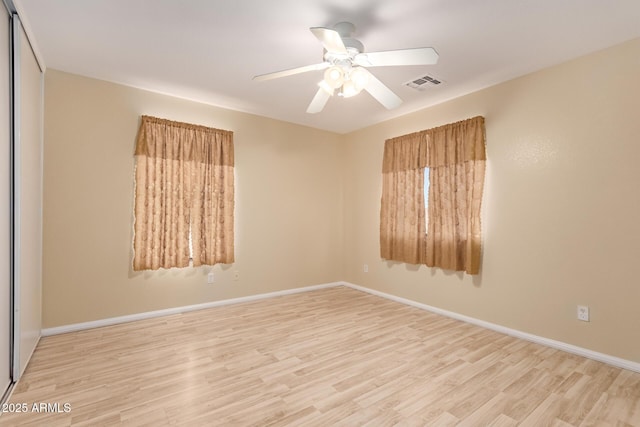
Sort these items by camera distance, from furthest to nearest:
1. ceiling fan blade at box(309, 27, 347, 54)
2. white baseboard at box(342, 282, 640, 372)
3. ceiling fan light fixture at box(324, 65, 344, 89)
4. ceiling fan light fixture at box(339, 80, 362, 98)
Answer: white baseboard at box(342, 282, 640, 372) → ceiling fan light fixture at box(339, 80, 362, 98) → ceiling fan light fixture at box(324, 65, 344, 89) → ceiling fan blade at box(309, 27, 347, 54)

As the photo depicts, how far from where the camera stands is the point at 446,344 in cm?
281

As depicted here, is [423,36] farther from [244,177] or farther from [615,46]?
[244,177]

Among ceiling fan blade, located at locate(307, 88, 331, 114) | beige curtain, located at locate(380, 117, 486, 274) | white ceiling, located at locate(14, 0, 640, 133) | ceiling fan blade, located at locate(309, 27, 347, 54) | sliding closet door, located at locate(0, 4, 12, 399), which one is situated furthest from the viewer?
beige curtain, located at locate(380, 117, 486, 274)

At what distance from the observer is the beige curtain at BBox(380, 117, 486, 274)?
3.33 meters

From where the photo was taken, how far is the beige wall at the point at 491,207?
8.11 ft

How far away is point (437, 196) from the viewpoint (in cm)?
368

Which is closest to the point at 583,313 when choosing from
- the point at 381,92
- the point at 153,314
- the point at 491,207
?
the point at 491,207

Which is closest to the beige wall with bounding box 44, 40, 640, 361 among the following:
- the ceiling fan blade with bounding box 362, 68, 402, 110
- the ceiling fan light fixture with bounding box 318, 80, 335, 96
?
the ceiling fan blade with bounding box 362, 68, 402, 110

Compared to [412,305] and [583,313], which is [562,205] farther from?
[412,305]

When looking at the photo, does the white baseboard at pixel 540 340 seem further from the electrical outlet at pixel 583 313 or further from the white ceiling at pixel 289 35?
the white ceiling at pixel 289 35

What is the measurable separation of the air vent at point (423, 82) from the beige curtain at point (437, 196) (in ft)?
1.89

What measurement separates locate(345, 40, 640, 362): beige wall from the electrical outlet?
0.11 feet

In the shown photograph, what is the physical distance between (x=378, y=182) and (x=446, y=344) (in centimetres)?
245

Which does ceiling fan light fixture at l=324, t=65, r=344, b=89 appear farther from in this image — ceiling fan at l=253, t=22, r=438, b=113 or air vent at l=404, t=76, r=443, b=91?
air vent at l=404, t=76, r=443, b=91
